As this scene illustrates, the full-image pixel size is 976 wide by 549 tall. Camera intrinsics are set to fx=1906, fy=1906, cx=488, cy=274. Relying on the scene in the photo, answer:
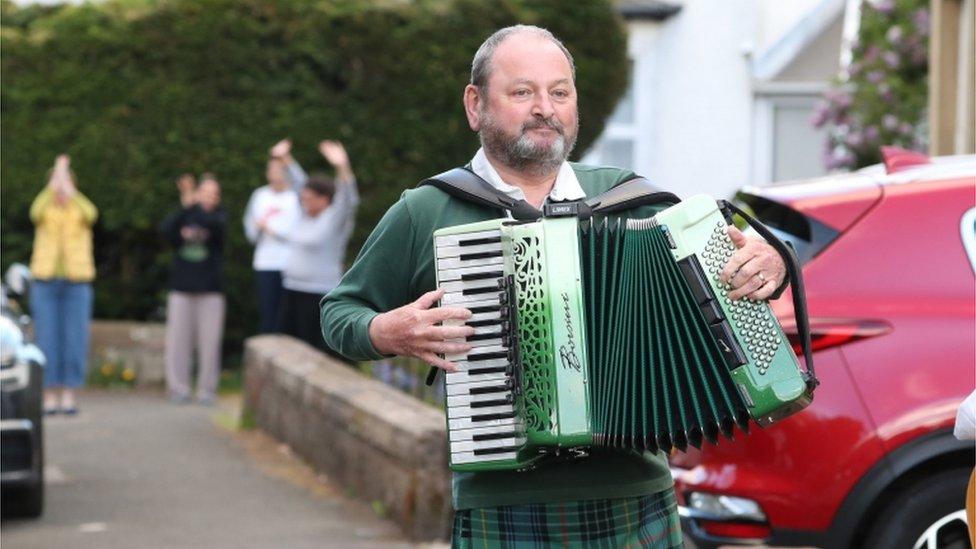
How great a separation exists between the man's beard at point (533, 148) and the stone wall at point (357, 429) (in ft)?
13.0

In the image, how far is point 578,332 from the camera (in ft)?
12.7

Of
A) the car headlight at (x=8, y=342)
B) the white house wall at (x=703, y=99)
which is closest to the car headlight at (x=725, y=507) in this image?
the car headlight at (x=8, y=342)

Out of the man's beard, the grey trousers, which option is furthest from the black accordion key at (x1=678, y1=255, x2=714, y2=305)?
the grey trousers

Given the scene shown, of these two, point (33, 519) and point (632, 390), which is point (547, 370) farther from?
point (33, 519)

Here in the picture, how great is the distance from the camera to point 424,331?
150 inches

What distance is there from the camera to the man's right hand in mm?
3787

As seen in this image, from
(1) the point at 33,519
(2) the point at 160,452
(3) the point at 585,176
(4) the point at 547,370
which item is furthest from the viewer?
(2) the point at 160,452

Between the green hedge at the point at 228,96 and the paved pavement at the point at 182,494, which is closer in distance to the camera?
the paved pavement at the point at 182,494

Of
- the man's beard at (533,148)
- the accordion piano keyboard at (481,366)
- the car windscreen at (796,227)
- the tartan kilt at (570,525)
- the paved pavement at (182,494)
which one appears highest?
the man's beard at (533,148)

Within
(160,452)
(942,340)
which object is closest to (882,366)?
(942,340)

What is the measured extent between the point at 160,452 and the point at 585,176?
311 inches

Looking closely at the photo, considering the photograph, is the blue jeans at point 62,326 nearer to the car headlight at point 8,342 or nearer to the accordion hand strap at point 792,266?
the car headlight at point 8,342

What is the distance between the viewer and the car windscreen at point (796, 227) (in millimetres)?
6113

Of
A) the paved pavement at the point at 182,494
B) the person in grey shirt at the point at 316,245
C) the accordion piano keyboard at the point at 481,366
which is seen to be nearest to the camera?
the accordion piano keyboard at the point at 481,366
